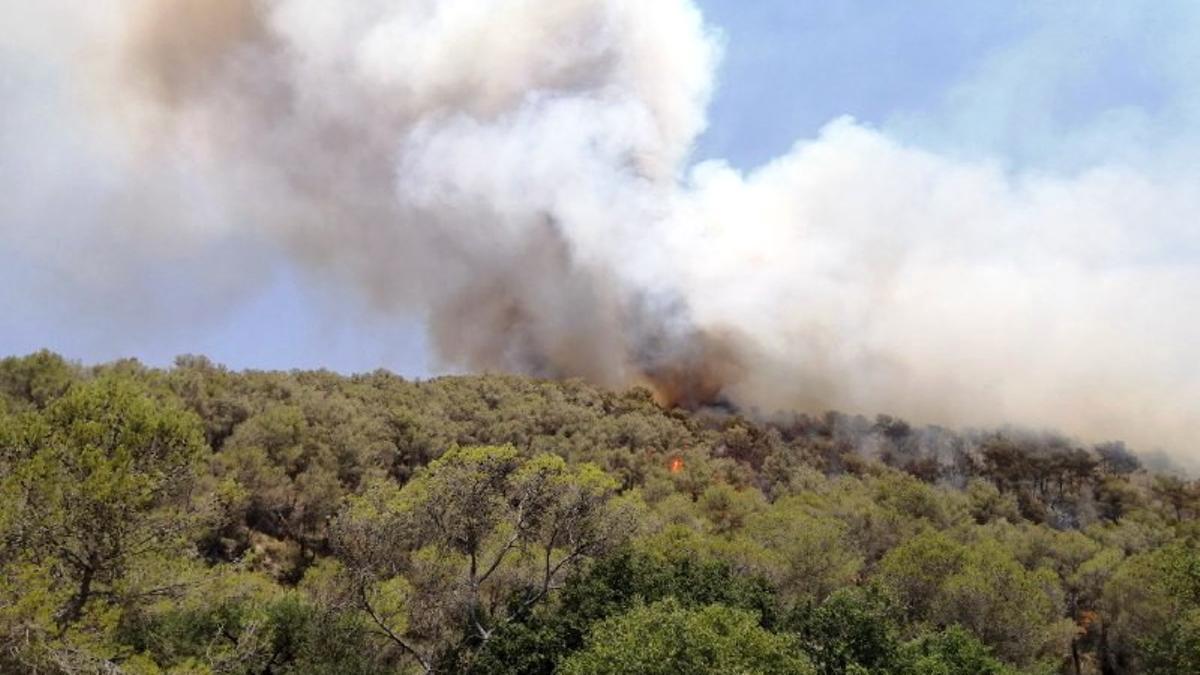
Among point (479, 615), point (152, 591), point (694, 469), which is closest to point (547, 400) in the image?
point (694, 469)

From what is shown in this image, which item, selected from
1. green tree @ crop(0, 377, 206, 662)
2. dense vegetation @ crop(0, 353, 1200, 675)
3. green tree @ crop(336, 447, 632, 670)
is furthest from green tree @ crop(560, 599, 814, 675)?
green tree @ crop(0, 377, 206, 662)

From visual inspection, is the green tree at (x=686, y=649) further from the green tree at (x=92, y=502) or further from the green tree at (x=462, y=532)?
the green tree at (x=92, y=502)

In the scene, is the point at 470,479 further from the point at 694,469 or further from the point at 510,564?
the point at 694,469

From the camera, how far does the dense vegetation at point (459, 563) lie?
20734 mm

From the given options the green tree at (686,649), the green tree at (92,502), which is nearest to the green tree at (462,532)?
Answer: the green tree at (686,649)

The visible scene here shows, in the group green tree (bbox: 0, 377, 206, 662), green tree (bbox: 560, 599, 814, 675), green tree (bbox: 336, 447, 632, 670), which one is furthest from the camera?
green tree (bbox: 336, 447, 632, 670)

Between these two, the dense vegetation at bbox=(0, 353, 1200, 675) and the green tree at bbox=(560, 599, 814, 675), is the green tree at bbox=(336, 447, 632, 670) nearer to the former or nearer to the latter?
the dense vegetation at bbox=(0, 353, 1200, 675)

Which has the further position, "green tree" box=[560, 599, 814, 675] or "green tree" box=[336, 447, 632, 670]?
"green tree" box=[336, 447, 632, 670]

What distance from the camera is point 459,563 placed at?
35.2 metres

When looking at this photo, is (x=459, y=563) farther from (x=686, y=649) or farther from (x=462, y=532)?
(x=686, y=649)

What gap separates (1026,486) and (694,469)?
59.8 meters

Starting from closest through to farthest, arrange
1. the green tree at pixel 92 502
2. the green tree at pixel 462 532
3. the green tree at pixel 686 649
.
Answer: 1. the green tree at pixel 686 649
2. the green tree at pixel 92 502
3. the green tree at pixel 462 532

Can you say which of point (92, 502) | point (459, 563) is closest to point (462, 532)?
point (459, 563)

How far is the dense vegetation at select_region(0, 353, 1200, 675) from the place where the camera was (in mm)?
20734
